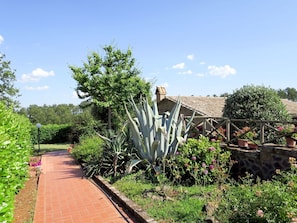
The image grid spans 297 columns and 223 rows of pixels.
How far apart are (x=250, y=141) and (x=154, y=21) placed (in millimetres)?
6474

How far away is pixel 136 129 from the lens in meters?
7.29

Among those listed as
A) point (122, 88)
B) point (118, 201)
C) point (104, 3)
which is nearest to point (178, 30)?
point (104, 3)

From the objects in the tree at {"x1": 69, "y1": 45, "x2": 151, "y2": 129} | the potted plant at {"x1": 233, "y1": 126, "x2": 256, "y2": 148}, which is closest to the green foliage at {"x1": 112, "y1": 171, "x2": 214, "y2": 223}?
the potted plant at {"x1": 233, "y1": 126, "x2": 256, "y2": 148}

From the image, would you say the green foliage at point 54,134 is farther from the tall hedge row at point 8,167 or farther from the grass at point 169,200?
the grass at point 169,200

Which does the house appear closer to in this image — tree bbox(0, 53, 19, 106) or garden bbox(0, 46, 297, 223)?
garden bbox(0, 46, 297, 223)

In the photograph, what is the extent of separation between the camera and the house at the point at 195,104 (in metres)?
17.5

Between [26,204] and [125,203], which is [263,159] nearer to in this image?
[125,203]

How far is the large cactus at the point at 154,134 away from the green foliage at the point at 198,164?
53cm

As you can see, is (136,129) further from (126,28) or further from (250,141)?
(126,28)

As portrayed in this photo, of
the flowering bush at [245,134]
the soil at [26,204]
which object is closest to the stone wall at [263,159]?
the flowering bush at [245,134]

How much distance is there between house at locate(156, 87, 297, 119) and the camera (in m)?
17.5

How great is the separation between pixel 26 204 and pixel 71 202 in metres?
1.05

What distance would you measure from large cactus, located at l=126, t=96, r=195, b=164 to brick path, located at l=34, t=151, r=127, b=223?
1835 millimetres

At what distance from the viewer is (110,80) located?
14305 millimetres
